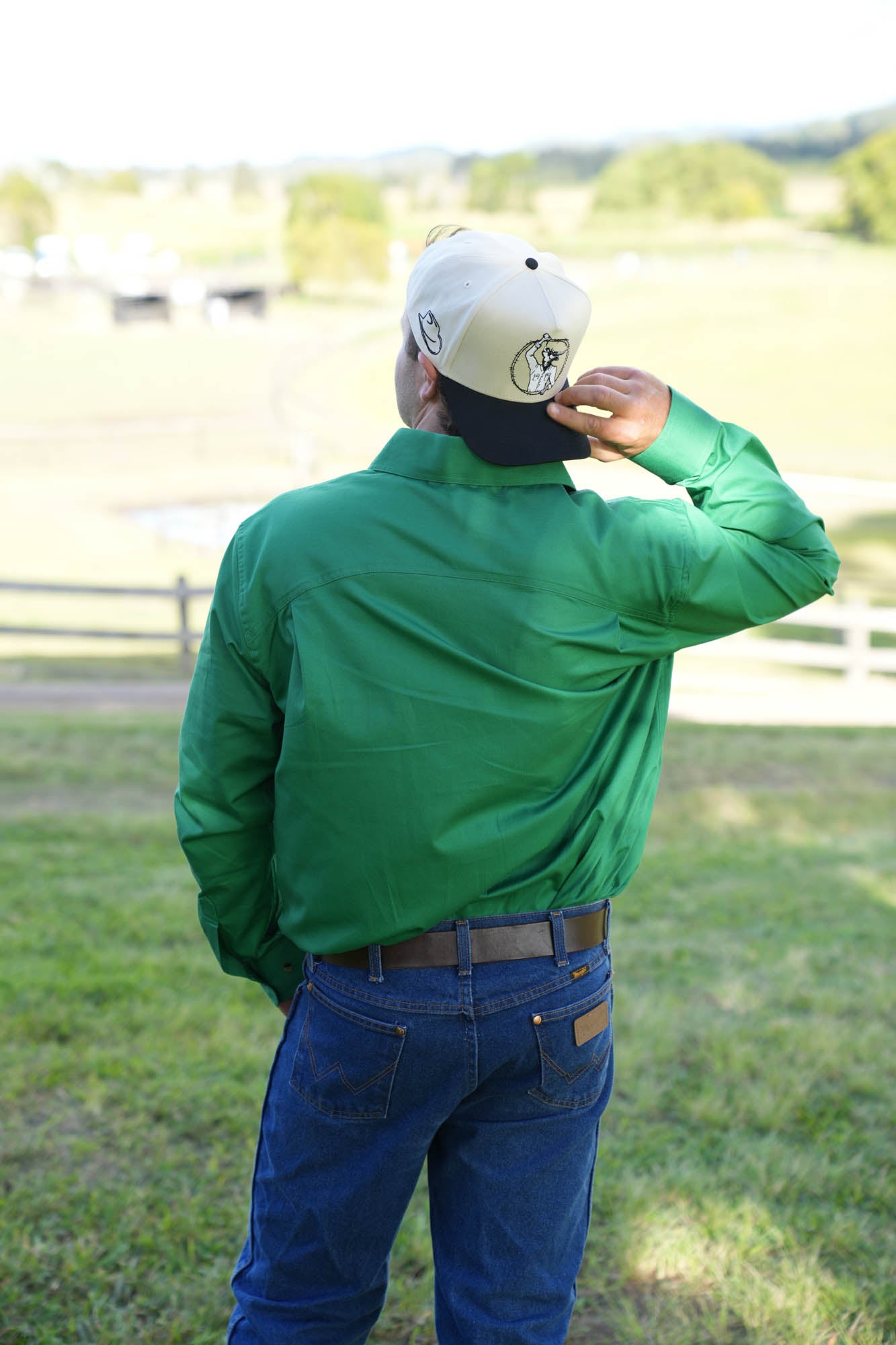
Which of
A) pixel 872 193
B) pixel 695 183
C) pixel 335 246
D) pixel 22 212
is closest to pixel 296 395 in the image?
pixel 335 246

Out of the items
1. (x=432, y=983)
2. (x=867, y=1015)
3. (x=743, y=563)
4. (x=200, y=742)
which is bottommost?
(x=867, y=1015)

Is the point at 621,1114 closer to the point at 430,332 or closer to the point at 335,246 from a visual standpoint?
the point at 430,332

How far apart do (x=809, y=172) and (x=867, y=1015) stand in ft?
630

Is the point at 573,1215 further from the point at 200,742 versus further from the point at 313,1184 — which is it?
the point at 200,742

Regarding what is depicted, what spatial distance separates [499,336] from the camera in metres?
1.59

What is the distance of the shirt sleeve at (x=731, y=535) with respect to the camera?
167 cm

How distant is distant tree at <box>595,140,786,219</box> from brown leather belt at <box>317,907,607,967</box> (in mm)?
133036

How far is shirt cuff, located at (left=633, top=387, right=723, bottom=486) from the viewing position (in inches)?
69.6

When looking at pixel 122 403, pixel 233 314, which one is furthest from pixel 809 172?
pixel 122 403

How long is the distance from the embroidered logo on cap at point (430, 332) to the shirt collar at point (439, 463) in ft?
0.40

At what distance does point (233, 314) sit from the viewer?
7431cm

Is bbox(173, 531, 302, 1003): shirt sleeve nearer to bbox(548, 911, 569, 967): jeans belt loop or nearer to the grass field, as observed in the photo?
bbox(548, 911, 569, 967): jeans belt loop

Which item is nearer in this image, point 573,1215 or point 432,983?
point 432,983

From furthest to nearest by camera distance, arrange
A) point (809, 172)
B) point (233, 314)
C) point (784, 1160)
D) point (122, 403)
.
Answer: point (809, 172), point (233, 314), point (122, 403), point (784, 1160)
